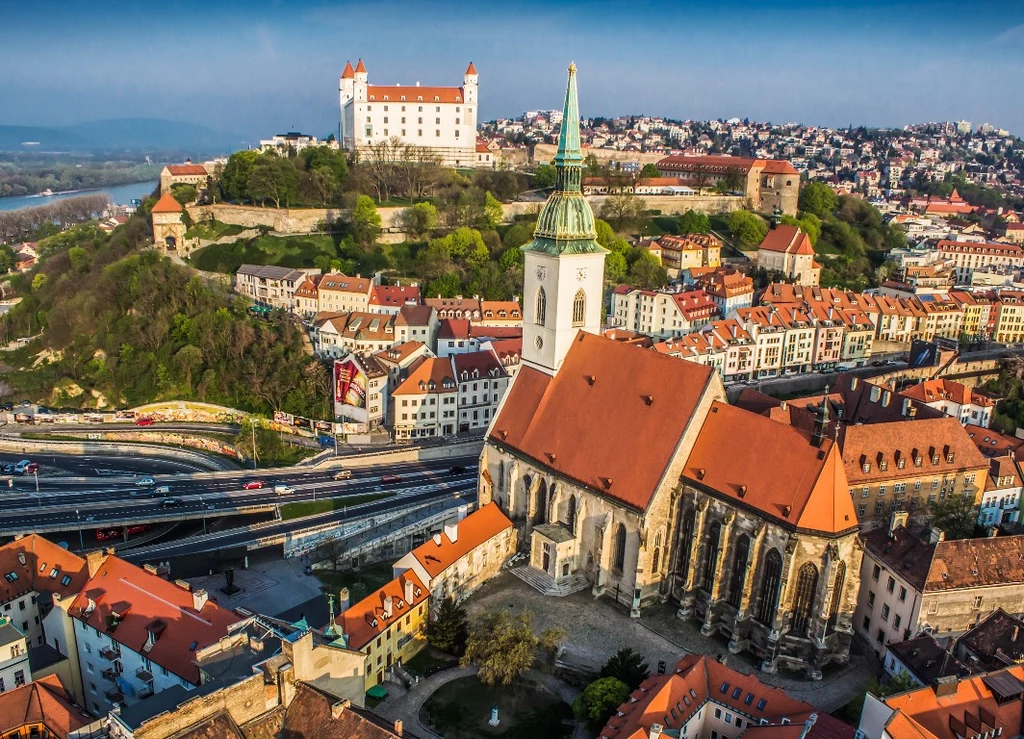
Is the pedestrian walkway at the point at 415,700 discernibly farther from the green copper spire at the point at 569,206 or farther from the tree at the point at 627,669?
the green copper spire at the point at 569,206

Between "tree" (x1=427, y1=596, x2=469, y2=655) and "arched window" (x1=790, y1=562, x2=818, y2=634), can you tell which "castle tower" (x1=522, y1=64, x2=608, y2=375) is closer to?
"tree" (x1=427, y1=596, x2=469, y2=655)

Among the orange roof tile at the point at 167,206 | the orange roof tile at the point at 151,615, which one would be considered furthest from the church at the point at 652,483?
the orange roof tile at the point at 167,206

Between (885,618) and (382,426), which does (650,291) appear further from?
(885,618)

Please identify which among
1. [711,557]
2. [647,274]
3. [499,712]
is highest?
[647,274]

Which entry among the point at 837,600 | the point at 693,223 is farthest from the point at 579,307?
the point at 693,223

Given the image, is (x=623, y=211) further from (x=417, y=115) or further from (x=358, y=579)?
(x=358, y=579)
